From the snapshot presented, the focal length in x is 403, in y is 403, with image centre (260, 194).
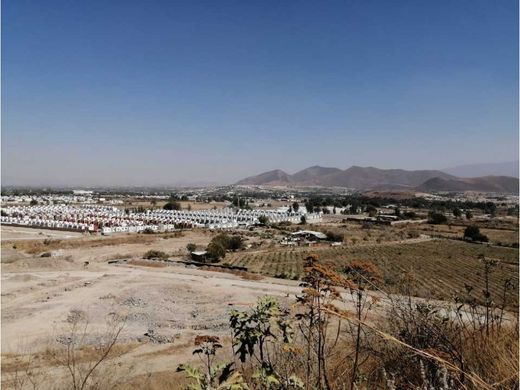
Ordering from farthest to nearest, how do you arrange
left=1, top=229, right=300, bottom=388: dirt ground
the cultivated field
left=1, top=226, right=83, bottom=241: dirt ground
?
1. left=1, top=226, right=83, bottom=241: dirt ground
2. the cultivated field
3. left=1, top=229, right=300, bottom=388: dirt ground

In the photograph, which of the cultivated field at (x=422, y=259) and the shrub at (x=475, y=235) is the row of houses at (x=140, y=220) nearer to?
the cultivated field at (x=422, y=259)

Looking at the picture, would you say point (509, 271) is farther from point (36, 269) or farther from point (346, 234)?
point (36, 269)

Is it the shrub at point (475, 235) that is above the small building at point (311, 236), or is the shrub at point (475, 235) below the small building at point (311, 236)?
below

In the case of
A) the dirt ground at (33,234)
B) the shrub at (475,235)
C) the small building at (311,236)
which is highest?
the dirt ground at (33,234)

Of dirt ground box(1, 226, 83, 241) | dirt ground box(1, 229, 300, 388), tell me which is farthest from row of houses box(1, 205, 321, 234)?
dirt ground box(1, 229, 300, 388)

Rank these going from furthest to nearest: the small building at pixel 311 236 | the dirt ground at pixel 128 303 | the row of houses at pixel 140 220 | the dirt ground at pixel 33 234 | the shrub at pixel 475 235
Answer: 1. the row of houses at pixel 140 220
2. the shrub at pixel 475 235
3. the small building at pixel 311 236
4. the dirt ground at pixel 33 234
5. the dirt ground at pixel 128 303

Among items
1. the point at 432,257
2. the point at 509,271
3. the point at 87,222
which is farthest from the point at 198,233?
the point at 509,271

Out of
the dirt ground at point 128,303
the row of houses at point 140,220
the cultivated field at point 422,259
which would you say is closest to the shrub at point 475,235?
the cultivated field at point 422,259

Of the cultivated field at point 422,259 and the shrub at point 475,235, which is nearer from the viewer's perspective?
the cultivated field at point 422,259

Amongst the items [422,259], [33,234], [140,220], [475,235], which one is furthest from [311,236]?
[33,234]

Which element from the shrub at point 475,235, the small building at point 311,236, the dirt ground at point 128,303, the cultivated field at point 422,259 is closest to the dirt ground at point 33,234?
the dirt ground at point 128,303

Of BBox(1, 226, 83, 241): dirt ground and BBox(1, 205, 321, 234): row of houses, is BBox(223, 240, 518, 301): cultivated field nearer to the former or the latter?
BBox(1, 205, 321, 234): row of houses

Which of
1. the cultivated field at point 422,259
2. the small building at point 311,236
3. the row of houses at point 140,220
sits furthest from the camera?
the row of houses at point 140,220
